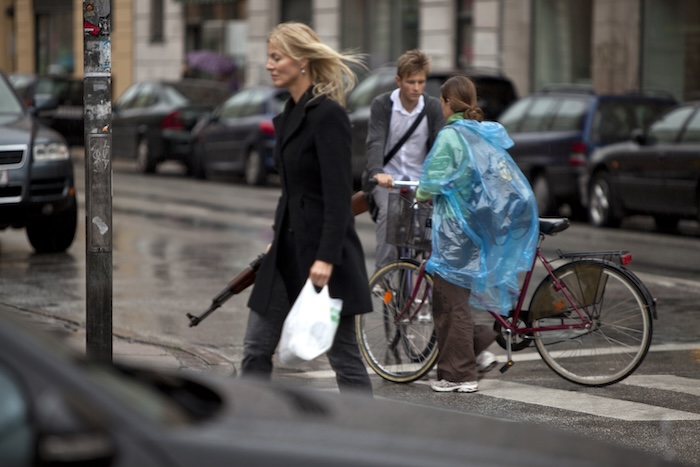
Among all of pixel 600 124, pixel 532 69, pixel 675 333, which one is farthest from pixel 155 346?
pixel 532 69

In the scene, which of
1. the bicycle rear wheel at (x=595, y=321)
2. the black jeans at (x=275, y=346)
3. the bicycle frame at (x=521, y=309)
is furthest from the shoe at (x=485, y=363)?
the black jeans at (x=275, y=346)

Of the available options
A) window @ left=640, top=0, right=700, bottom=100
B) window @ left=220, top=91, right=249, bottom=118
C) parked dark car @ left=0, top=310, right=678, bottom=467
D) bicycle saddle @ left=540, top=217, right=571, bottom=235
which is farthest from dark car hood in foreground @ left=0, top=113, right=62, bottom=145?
window @ left=640, top=0, right=700, bottom=100

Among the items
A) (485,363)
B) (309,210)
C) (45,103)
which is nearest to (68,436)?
(309,210)

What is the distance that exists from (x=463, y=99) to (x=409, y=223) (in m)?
0.74

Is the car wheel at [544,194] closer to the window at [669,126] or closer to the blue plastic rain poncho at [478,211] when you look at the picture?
the window at [669,126]

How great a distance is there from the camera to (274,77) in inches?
220

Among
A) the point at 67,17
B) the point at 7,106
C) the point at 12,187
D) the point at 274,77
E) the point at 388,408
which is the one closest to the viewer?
the point at 388,408

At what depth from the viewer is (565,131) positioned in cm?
1802

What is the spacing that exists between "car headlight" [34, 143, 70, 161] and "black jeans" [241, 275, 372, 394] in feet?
26.4

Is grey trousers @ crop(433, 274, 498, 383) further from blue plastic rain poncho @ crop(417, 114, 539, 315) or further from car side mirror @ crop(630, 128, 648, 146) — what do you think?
car side mirror @ crop(630, 128, 648, 146)

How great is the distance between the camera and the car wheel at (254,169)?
891 inches

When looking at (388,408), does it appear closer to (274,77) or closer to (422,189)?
(274,77)

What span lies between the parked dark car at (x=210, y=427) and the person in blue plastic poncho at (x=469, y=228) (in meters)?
4.10

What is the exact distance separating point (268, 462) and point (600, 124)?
15.6m
